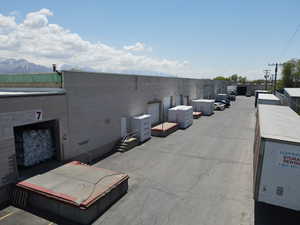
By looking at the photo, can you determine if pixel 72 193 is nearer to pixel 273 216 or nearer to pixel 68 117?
pixel 68 117

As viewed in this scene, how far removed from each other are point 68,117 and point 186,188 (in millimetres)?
7936

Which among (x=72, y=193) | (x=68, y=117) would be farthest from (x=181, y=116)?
(x=72, y=193)

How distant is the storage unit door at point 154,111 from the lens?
22688mm

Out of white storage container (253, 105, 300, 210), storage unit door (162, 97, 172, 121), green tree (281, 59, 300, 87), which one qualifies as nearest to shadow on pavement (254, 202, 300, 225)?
white storage container (253, 105, 300, 210)

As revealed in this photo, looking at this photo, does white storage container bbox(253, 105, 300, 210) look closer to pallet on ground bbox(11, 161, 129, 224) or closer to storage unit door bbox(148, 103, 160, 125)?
pallet on ground bbox(11, 161, 129, 224)

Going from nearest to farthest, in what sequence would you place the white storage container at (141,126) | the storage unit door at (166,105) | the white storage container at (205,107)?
the white storage container at (141,126) → the storage unit door at (166,105) → the white storage container at (205,107)

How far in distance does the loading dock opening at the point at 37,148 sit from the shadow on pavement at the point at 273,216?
10273 millimetres

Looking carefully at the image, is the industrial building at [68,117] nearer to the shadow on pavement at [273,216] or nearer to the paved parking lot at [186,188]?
the paved parking lot at [186,188]

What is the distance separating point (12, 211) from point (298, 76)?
232 feet

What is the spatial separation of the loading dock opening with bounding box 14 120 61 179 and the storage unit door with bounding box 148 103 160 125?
39.9ft

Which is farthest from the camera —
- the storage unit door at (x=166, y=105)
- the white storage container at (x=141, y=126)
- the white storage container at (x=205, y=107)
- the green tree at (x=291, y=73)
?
the green tree at (x=291, y=73)

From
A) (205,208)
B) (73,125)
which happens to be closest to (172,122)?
(73,125)

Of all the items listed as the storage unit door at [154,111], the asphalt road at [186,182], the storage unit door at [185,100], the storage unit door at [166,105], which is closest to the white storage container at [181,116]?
the storage unit door at [166,105]

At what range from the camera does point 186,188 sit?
1011 cm
